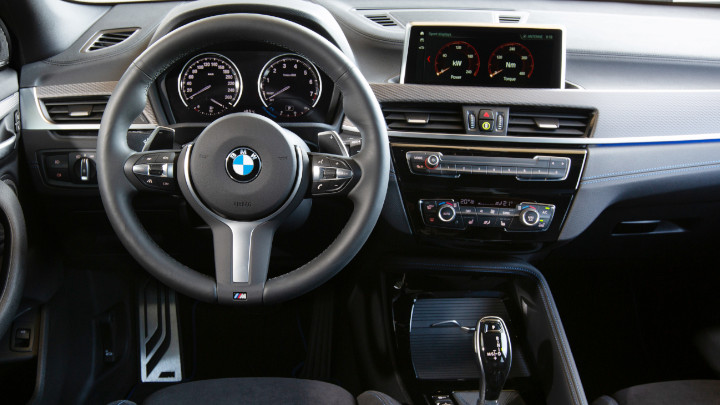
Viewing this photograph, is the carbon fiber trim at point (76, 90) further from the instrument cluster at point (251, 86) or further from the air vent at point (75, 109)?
the instrument cluster at point (251, 86)

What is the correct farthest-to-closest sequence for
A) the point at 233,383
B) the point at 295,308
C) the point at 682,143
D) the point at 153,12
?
the point at 295,308 → the point at 153,12 → the point at 682,143 → the point at 233,383

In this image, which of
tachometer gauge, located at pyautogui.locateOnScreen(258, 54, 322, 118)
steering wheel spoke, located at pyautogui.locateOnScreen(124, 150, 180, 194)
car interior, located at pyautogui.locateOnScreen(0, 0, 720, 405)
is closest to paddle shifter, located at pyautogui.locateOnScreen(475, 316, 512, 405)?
car interior, located at pyautogui.locateOnScreen(0, 0, 720, 405)

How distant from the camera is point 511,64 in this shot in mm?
1426

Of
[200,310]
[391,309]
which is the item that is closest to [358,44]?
[391,309]

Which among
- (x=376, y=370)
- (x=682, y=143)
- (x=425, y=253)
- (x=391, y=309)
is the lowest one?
(x=376, y=370)

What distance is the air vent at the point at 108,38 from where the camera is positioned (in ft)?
5.15

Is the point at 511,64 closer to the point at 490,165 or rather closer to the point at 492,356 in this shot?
the point at 490,165

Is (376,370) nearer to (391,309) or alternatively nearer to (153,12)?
(391,309)

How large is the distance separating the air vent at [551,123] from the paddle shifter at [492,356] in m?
0.50

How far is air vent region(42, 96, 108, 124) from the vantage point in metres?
1.46

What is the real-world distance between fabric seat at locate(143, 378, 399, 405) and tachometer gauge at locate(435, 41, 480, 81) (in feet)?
2.63

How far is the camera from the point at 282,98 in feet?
4.62

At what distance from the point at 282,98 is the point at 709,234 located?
1.32m

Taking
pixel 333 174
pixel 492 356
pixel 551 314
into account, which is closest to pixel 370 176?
pixel 333 174
